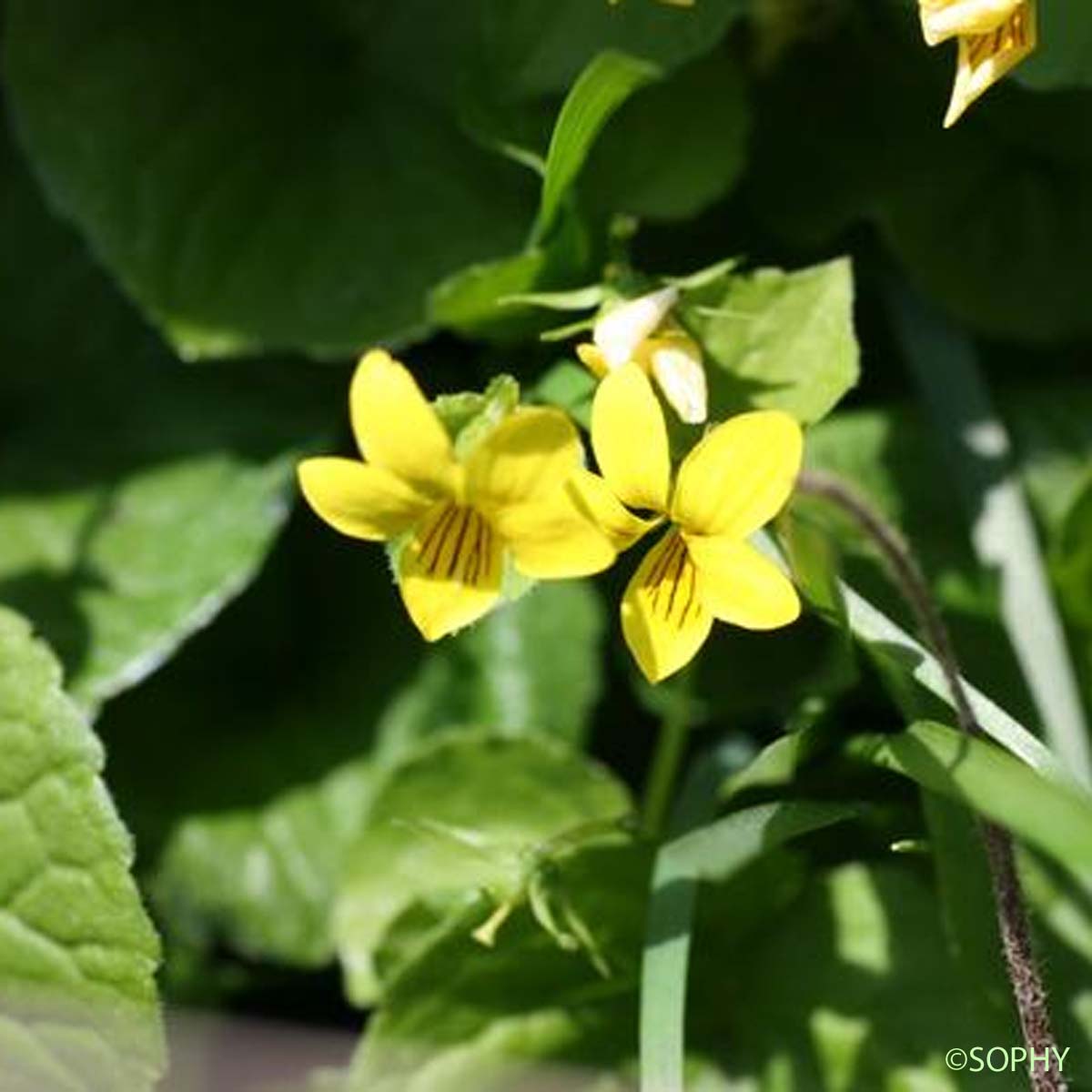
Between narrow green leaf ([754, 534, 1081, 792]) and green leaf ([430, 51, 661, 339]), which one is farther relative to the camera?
green leaf ([430, 51, 661, 339])

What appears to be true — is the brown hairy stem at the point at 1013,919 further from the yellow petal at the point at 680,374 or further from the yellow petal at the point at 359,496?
the yellow petal at the point at 359,496

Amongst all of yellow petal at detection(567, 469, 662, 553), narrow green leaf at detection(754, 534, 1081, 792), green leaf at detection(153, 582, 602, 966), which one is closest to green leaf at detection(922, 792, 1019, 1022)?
narrow green leaf at detection(754, 534, 1081, 792)

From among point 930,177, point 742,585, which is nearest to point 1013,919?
point 742,585

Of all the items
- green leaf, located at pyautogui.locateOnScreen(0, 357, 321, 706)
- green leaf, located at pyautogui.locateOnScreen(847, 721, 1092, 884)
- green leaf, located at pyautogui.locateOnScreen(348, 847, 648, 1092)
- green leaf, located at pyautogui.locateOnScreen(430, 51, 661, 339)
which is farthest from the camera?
green leaf, located at pyautogui.locateOnScreen(0, 357, 321, 706)

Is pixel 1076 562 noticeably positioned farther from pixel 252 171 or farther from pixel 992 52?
pixel 252 171

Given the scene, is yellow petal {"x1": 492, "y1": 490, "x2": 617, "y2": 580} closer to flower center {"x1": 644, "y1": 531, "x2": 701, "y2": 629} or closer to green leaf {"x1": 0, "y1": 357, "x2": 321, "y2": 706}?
flower center {"x1": 644, "y1": 531, "x2": 701, "y2": 629}

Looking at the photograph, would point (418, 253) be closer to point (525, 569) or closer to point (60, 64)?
point (60, 64)
